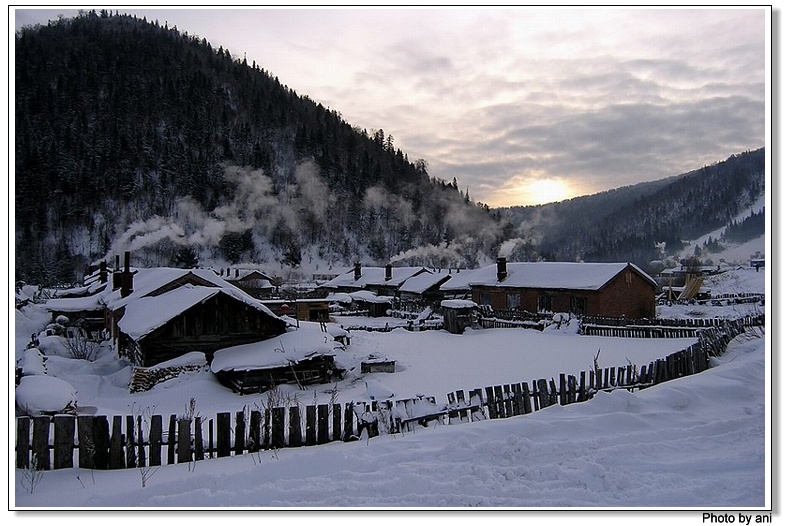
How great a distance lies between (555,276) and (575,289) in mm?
2913

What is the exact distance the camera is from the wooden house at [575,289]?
34.9 meters

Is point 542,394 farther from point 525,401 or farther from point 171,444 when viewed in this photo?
point 171,444

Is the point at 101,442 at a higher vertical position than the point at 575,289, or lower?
lower

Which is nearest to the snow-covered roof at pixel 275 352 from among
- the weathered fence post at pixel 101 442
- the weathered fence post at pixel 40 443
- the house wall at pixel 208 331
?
the house wall at pixel 208 331

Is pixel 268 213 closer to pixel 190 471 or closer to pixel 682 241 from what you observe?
pixel 682 241

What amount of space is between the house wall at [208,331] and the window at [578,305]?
2273 centimetres

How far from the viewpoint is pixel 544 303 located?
124ft

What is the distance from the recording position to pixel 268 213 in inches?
4377

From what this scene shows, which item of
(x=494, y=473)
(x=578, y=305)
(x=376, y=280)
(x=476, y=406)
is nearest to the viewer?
(x=494, y=473)

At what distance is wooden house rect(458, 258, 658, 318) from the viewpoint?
34875 mm

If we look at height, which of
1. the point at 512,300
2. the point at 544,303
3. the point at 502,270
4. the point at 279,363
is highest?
the point at 502,270

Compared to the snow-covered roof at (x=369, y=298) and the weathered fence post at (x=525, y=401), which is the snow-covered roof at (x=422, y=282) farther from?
the weathered fence post at (x=525, y=401)

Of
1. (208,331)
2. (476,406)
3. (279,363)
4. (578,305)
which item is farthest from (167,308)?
(578,305)
